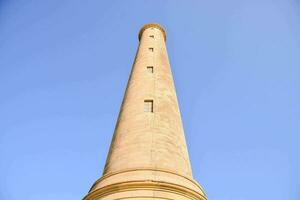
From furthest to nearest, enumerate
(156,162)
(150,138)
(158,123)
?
(158,123) → (150,138) → (156,162)

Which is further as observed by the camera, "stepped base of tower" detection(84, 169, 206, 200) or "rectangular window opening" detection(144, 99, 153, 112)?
"rectangular window opening" detection(144, 99, 153, 112)

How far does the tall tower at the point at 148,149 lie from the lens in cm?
959

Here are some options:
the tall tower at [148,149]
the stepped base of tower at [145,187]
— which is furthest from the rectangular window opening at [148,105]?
the stepped base of tower at [145,187]

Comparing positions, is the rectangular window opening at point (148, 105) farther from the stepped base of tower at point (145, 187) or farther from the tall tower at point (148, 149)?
the stepped base of tower at point (145, 187)

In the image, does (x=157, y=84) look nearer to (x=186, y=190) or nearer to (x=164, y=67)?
(x=164, y=67)

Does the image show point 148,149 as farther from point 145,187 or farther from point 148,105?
point 148,105

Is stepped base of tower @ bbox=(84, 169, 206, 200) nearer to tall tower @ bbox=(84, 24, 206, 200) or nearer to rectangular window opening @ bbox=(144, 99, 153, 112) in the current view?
tall tower @ bbox=(84, 24, 206, 200)

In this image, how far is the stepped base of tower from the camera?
30.9 feet

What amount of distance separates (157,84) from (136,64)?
2540 mm

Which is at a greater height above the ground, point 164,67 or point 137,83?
point 164,67

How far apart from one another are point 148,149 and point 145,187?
1.63 meters

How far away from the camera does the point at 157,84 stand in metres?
14.3

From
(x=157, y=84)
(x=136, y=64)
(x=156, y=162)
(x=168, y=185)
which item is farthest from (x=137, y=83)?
(x=168, y=185)

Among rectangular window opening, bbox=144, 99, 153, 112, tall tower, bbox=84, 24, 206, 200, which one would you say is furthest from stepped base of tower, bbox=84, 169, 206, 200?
rectangular window opening, bbox=144, 99, 153, 112
